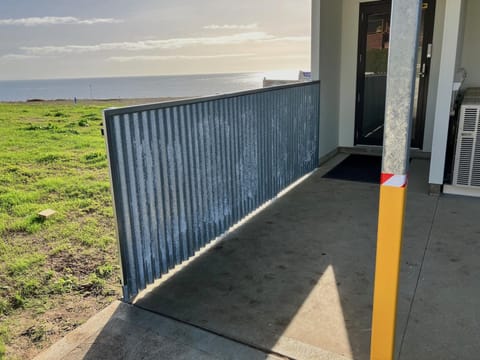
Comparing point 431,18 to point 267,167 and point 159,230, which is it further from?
point 159,230

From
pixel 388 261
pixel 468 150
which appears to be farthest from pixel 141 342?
pixel 468 150

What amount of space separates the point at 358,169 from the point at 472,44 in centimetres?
227

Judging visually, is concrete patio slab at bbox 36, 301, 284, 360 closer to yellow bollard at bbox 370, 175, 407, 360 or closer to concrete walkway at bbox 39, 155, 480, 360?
concrete walkway at bbox 39, 155, 480, 360

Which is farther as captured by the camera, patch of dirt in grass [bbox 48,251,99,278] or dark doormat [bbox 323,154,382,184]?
dark doormat [bbox 323,154,382,184]

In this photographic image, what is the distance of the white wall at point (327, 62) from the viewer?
208 inches

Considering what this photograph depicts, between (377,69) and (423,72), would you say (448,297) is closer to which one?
(423,72)

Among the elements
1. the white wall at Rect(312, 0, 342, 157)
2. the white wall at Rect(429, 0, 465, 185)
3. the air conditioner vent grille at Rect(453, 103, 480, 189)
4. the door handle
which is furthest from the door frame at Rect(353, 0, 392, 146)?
the air conditioner vent grille at Rect(453, 103, 480, 189)

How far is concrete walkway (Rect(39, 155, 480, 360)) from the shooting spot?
2.15 metres

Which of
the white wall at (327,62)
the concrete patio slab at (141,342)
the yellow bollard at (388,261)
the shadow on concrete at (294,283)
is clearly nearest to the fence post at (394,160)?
the yellow bollard at (388,261)

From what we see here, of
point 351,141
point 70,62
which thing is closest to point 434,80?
point 351,141

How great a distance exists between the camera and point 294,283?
9.17ft

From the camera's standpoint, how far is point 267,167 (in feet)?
13.6

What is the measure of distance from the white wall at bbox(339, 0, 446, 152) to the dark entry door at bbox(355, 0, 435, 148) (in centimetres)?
7

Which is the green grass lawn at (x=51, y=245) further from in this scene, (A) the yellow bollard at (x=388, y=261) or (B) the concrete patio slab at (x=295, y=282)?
(A) the yellow bollard at (x=388, y=261)
